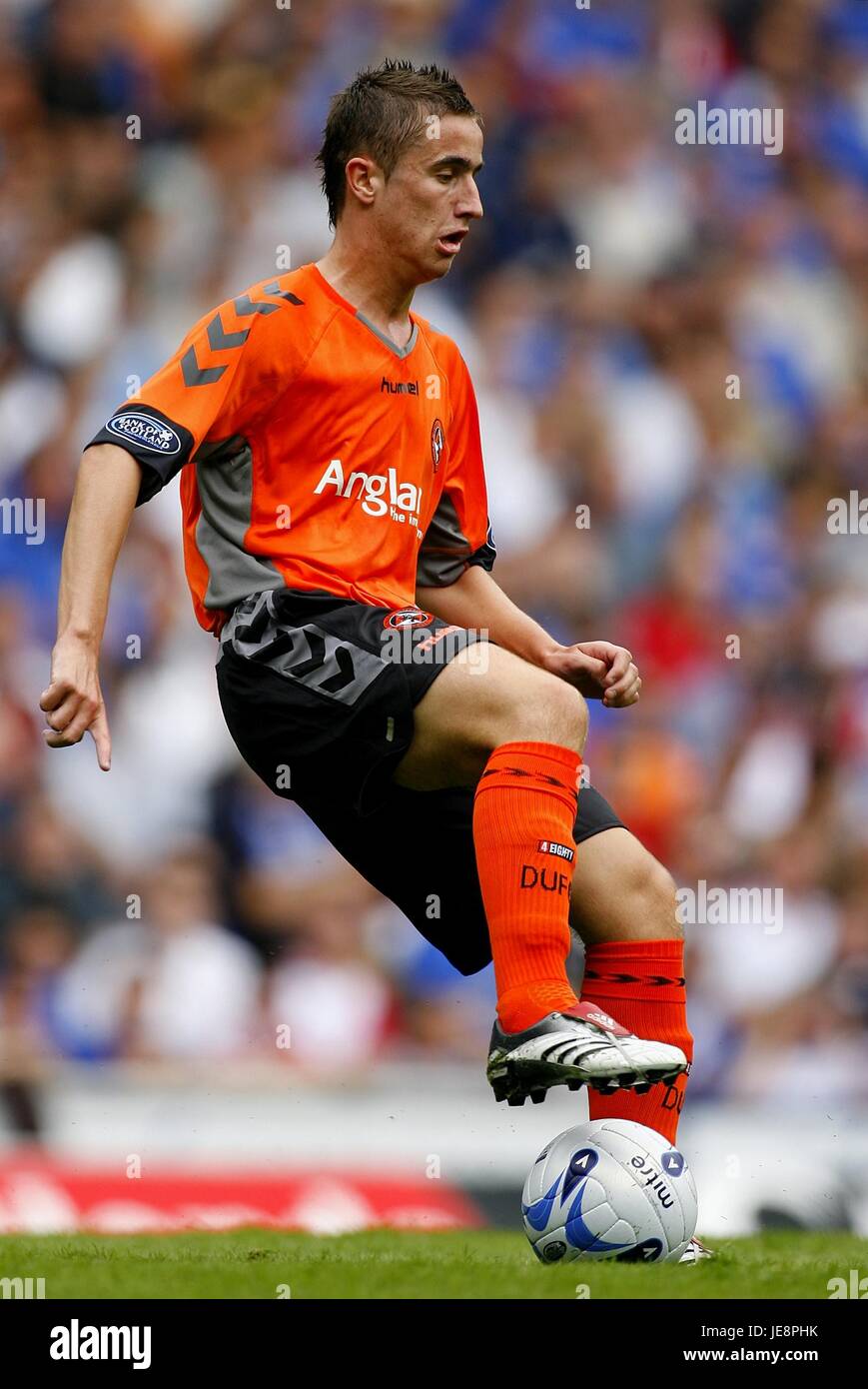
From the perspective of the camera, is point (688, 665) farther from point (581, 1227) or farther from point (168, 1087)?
point (581, 1227)

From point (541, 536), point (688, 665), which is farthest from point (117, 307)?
point (688, 665)

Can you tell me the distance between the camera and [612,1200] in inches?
137

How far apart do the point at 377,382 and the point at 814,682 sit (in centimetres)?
439

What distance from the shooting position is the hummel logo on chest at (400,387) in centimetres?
401

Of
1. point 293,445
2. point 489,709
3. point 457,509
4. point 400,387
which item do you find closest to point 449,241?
point 400,387

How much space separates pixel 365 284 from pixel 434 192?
247 mm

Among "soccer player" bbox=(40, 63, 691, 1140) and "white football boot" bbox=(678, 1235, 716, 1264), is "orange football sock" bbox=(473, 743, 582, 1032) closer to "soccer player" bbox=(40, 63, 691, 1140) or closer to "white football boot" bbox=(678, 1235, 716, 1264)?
"soccer player" bbox=(40, 63, 691, 1140)

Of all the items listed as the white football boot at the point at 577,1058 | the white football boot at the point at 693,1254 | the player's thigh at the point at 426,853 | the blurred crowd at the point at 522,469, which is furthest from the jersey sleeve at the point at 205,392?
the blurred crowd at the point at 522,469

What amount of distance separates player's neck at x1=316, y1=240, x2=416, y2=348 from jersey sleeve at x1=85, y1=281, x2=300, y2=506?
0.16 m

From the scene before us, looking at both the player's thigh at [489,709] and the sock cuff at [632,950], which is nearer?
the player's thigh at [489,709]

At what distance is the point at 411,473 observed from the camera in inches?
160

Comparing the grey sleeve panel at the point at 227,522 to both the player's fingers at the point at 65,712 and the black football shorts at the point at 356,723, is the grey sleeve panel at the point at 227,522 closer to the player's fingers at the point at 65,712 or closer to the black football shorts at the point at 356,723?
the black football shorts at the point at 356,723

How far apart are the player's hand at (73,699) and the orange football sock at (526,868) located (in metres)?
0.69

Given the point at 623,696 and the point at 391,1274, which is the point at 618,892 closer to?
the point at 623,696
